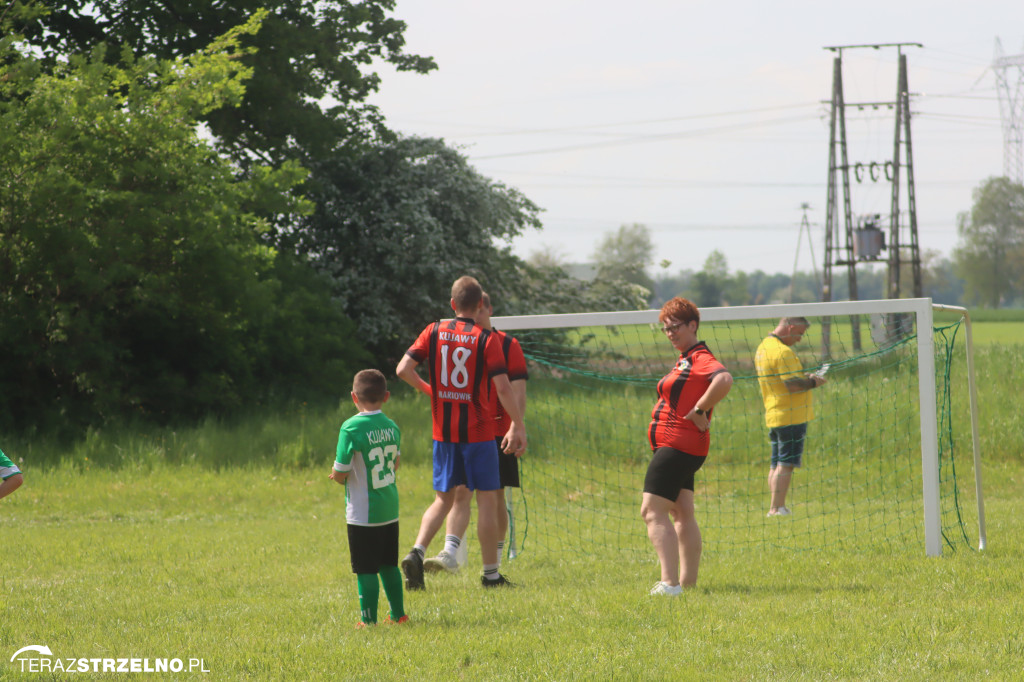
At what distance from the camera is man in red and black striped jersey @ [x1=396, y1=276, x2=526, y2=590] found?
5785mm

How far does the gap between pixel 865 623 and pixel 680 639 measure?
0.99 meters

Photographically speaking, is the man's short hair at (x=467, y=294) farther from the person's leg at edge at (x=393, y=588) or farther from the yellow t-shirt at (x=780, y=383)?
the yellow t-shirt at (x=780, y=383)

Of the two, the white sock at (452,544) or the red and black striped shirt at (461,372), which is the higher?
the red and black striped shirt at (461,372)

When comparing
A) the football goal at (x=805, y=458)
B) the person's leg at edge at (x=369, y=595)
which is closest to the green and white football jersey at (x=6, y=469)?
the person's leg at edge at (x=369, y=595)

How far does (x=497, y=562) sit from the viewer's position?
6191 millimetres

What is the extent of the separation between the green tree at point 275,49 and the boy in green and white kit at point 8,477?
14.8 metres

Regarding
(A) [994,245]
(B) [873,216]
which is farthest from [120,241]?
(A) [994,245]

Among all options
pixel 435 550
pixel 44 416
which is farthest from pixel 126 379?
pixel 435 550

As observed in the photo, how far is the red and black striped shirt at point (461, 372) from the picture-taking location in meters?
5.82

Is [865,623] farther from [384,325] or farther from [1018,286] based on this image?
[1018,286]

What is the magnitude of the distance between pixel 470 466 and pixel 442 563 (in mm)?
706

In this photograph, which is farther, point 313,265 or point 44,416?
point 313,265

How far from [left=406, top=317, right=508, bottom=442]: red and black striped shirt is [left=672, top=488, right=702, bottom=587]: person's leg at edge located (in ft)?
3.97

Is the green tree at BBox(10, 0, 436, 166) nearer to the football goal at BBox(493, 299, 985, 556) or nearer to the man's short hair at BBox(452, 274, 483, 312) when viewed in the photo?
the football goal at BBox(493, 299, 985, 556)
